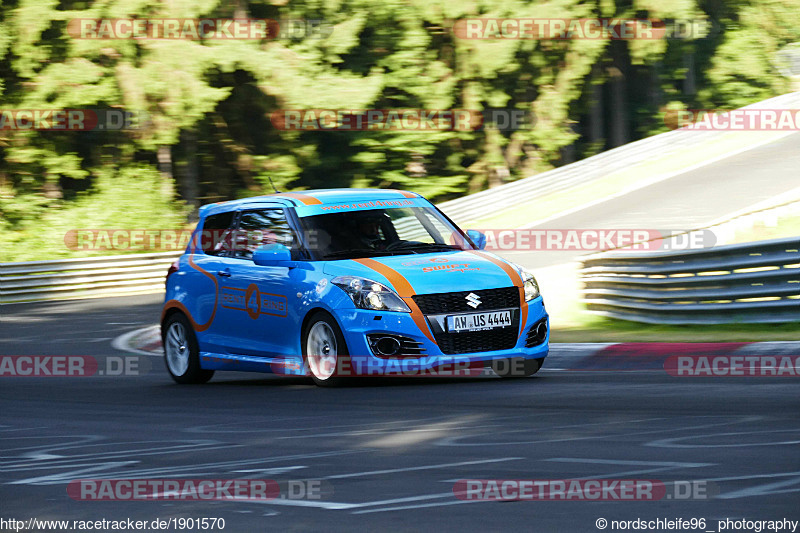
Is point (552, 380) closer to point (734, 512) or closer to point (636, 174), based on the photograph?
point (734, 512)

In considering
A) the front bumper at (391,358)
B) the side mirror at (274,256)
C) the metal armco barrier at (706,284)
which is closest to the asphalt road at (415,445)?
the front bumper at (391,358)

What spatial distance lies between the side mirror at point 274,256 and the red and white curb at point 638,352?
2.71m

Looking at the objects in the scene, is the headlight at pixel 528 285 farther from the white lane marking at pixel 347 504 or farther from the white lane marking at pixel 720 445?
the white lane marking at pixel 347 504

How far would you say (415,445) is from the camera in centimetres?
729

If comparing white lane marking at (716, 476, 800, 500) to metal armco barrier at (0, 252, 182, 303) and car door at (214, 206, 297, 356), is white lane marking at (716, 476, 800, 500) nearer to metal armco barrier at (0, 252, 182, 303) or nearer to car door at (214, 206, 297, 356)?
car door at (214, 206, 297, 356)

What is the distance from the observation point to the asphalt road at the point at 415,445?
5.40m

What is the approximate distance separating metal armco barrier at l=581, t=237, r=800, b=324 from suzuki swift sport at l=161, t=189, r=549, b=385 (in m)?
3.18

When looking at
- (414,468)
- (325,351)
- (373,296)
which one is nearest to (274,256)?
(325,351)

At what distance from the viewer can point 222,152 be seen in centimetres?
4122

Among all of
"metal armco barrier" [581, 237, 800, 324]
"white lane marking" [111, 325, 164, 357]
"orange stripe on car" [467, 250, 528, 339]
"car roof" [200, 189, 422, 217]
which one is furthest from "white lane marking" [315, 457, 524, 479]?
"white lane marking" [111, 325, 164, 357]

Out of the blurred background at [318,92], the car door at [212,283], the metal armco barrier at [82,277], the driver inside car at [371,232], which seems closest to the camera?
the driver inside car at [371,232]

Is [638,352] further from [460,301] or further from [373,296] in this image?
[373,296]

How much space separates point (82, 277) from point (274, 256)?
17.9 metres

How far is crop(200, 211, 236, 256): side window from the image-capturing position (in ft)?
39.7
